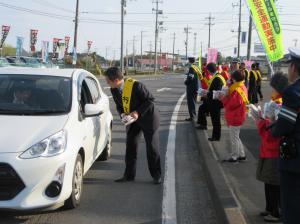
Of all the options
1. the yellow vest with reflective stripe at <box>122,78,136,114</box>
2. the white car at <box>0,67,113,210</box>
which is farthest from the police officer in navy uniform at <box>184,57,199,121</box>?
the yellow vest with reflective stripe at <box>122,78,136,114</box>

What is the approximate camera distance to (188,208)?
5484mm

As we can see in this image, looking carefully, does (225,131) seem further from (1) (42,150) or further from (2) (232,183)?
(1) (42,150)

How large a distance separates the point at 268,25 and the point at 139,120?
2783mm

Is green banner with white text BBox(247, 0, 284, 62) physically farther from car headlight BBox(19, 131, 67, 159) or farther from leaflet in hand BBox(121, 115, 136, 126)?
car headlight BBox(19, 131, 67, 159)

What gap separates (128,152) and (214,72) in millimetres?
4001

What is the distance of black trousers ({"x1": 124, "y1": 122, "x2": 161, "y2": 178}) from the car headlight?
5.63 feet

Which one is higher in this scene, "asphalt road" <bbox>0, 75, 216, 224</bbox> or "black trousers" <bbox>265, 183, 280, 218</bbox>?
"black trousers" <bbox>265, 183, 280, 218</bbox>

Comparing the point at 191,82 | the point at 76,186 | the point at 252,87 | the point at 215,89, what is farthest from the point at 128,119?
the point at 252,87

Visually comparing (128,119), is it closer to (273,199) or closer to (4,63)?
(273,199)

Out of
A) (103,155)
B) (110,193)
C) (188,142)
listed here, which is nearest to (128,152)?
(110,193)

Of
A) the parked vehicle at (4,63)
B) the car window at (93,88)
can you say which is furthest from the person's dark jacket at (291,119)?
the parked vehicle at (4,63)

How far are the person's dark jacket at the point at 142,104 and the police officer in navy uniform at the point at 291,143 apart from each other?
2.98 m

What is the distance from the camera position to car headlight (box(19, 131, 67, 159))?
15.2 feet

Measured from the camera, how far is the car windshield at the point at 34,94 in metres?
5.55
